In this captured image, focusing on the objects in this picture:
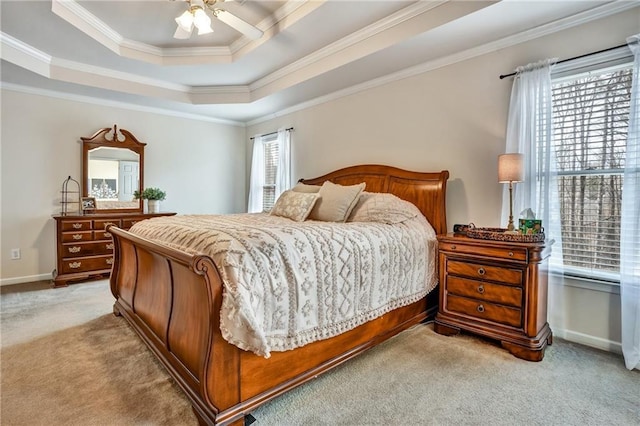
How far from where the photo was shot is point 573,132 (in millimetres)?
2506

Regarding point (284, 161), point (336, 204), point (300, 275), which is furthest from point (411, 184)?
point (284, 161)

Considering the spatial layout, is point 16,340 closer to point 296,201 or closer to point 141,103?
point 296,201

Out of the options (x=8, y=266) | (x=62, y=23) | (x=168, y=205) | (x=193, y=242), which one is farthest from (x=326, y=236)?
(x=8, y=266)

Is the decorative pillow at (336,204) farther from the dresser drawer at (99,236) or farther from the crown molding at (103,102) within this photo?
the crown molding at (103,102)

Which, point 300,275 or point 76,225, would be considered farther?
point 76,225

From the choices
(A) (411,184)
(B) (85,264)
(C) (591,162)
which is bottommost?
(B) (85,264)

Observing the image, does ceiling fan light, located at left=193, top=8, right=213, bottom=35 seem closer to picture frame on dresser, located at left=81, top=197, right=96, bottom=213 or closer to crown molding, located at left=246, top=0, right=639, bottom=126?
crown molding, located at left=246, top=0, right=639, bottom=126

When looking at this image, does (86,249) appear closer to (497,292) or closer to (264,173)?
(264,173)

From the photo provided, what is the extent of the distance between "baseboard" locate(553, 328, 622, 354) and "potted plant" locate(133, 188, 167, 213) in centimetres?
508

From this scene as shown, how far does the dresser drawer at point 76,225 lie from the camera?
3983mm

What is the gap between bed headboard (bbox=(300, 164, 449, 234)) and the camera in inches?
124

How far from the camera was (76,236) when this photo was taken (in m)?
4.06

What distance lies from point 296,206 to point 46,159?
3646 mm

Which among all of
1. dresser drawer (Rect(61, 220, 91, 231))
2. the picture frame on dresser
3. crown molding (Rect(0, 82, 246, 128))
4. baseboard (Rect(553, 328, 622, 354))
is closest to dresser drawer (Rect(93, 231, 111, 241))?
dresser drawer (Rect(61, 220, 91, 231))
